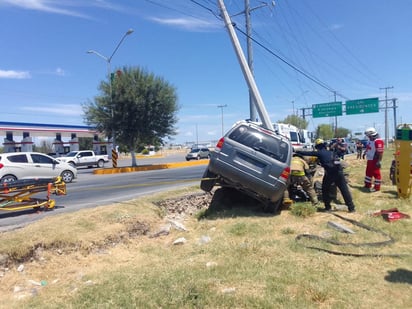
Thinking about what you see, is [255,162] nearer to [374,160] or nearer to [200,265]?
[200,265]

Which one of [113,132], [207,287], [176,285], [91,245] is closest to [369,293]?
[207,287]

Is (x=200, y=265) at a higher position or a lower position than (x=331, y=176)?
lower

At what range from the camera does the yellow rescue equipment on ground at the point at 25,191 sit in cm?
872

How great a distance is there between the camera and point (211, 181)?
8188 mm

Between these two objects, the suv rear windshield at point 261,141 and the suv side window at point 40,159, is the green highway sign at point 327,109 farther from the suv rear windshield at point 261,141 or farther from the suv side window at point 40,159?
the suv rear windshield at point 261,141

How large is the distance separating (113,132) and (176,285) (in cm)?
2628

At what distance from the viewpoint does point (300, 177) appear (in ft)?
27.4

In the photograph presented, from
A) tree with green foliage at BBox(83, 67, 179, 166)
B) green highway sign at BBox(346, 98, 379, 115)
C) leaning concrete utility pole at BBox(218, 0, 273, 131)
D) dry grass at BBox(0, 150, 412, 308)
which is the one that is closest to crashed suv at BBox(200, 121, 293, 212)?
dry grass at BBox(0, 150, 412, 308)

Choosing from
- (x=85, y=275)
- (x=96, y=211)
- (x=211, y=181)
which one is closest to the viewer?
(x=85, y=275)

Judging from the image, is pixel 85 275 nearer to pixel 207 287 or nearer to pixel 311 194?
pixel 207 287

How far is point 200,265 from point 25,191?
Result: 5837 mm

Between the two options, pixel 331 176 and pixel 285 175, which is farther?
pixel 331 176

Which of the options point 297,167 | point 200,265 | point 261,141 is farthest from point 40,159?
point 200,265

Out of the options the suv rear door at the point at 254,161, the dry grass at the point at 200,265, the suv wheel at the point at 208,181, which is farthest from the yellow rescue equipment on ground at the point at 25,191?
the suv rear door at the point at 254,161
